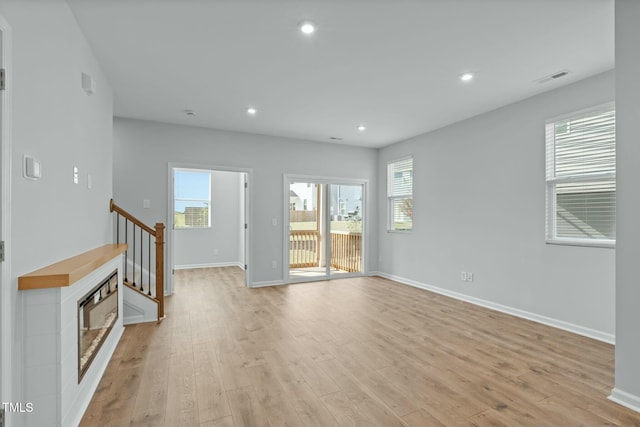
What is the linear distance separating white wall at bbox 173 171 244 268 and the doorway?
227 cm

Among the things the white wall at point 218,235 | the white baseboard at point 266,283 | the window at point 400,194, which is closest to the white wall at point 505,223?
the window at point 400,194

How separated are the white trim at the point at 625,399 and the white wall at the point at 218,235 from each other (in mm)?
6748

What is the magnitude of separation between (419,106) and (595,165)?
1.99 meters

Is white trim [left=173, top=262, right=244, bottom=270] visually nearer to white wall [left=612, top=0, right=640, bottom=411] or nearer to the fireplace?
the fireplace

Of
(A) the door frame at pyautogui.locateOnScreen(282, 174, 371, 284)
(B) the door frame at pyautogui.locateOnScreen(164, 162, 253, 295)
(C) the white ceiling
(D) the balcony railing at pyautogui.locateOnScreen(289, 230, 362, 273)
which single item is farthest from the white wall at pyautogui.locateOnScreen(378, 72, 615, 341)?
(B) the door frame at pyautogui.locateOnScreen(164, 162, 253, 295)

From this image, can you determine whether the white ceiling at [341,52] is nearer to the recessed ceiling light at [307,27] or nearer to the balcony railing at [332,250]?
the recessed ceiling light at [307,27]

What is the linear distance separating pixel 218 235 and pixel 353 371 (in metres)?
6.01

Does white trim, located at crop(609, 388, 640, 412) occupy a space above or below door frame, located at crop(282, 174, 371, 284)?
below

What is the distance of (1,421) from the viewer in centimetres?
142

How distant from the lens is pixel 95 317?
94.7 inches

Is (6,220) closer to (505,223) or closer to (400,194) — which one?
(505,223)

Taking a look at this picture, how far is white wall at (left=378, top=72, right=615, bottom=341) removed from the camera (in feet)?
10.9

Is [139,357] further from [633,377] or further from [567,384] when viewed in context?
[633,377]

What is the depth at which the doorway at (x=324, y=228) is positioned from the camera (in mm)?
5938
